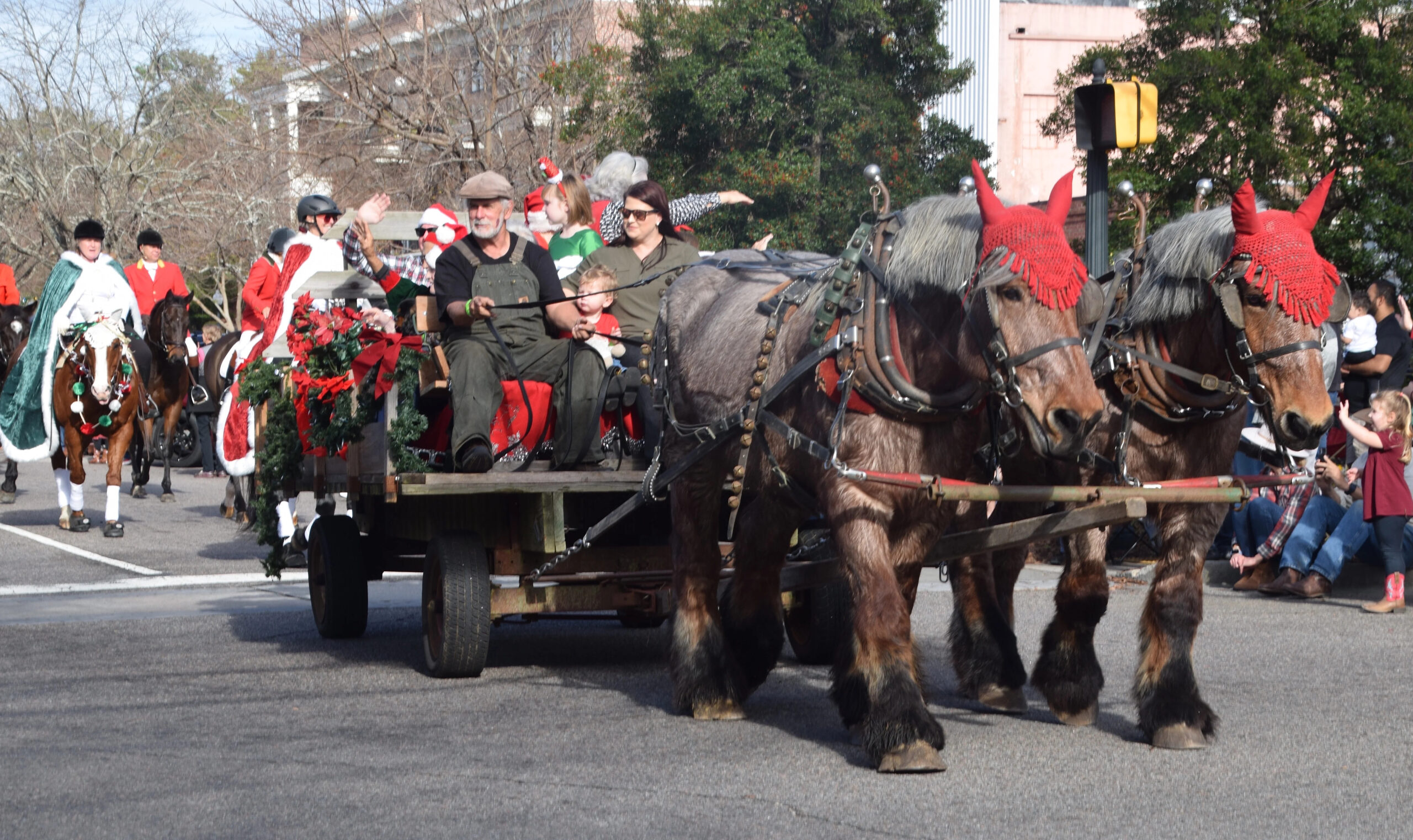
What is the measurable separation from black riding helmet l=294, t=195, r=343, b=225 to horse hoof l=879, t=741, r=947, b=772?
22.0 feet

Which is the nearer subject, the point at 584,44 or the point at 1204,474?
the point at 1204,474

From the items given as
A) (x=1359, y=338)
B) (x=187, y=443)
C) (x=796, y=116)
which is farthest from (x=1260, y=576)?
(x=187, y=443)

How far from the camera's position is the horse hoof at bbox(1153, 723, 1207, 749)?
20.9ft

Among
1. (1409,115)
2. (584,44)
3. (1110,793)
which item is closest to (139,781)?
(1110,793)

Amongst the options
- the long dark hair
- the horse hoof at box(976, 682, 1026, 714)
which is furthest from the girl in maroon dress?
the long dark hair

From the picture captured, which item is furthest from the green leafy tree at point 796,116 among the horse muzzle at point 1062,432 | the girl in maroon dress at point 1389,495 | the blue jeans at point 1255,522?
the horse muzzle at point 1062,432

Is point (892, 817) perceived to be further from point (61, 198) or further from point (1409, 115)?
point (61, 198)

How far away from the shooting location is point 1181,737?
20.9 feet

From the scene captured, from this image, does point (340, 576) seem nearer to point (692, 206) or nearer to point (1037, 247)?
point (692, 206)

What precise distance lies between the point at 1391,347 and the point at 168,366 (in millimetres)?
13837

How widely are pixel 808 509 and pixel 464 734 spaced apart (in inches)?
64.7

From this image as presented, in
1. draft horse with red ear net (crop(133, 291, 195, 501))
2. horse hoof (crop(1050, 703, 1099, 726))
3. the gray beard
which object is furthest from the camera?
draft horse with red ear net (crop(133, 291, 195, 501))

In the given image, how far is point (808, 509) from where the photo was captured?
6.87 metres

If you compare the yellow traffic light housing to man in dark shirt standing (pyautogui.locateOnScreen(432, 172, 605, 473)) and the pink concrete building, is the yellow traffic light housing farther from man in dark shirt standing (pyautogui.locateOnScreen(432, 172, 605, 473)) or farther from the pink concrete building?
the pink concrete building
